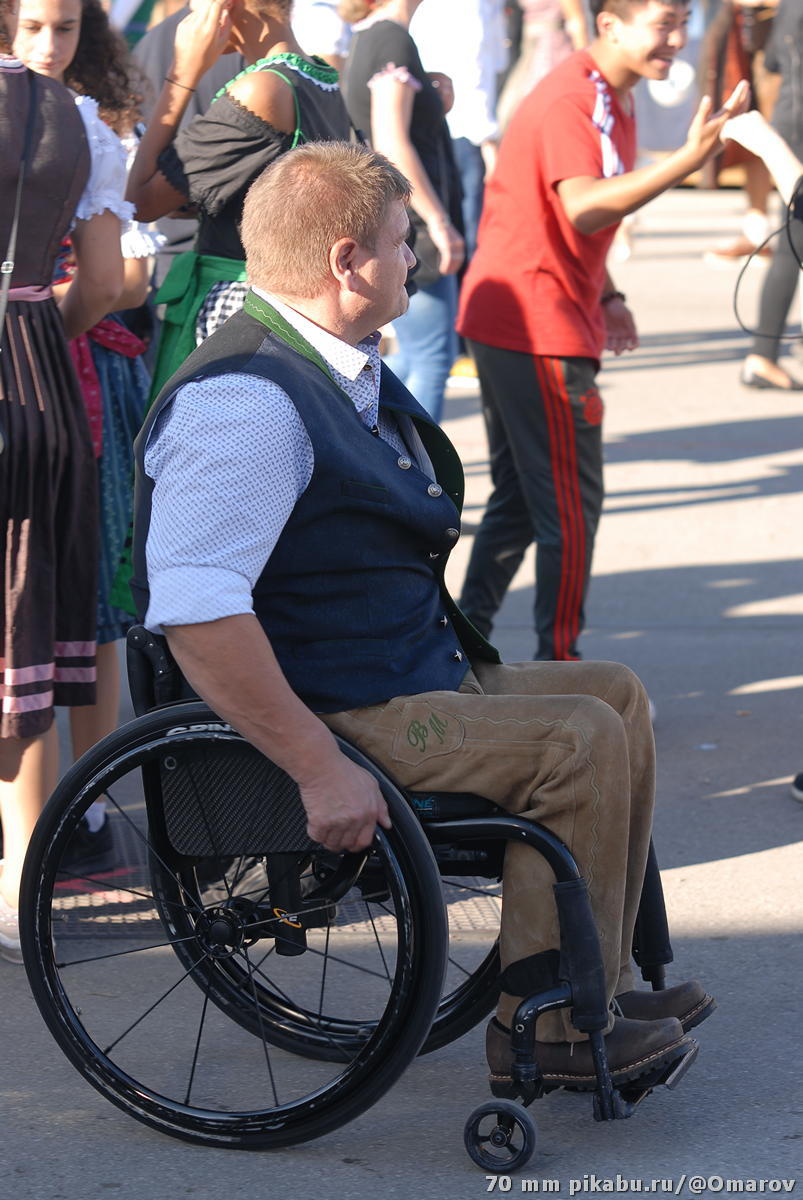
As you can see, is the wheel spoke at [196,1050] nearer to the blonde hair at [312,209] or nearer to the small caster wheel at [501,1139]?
the small caster wheel at [501,1139]

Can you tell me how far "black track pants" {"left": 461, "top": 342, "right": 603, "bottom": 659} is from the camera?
4273mm

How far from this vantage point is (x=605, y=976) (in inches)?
94.9

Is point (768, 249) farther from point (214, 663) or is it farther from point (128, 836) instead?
point (214, 663)

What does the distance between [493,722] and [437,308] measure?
350 cm

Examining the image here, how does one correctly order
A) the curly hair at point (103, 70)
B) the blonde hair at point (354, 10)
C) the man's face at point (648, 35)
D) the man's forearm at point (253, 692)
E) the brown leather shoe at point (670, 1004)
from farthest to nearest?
the blonde hair at point (354, 10), the man's face at point (648, 35), the curly hair at point (103, 70), the brown leather shoe at point (670, 1004), the man's forearm at point (253, 692)

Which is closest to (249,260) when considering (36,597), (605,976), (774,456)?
(36,597)

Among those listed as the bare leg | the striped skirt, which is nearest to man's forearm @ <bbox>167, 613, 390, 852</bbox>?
the striped skirt

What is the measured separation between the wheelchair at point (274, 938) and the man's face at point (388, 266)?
0.61 metres

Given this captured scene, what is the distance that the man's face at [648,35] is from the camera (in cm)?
412

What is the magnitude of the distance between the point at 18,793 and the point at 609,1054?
4.45 ft

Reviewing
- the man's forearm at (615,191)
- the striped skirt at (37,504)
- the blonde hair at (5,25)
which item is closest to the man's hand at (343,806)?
the striped skirt at (37,504)

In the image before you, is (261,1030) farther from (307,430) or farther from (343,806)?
(307,430)


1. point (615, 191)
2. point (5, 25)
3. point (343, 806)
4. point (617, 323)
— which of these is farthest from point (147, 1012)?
point (617, 323)

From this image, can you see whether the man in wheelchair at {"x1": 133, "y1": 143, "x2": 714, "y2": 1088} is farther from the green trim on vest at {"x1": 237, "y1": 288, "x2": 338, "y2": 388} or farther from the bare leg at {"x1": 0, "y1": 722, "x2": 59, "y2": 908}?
the bare leg at {"x1": 0, "y1": 722, "x2": 59, "y2": 908}
